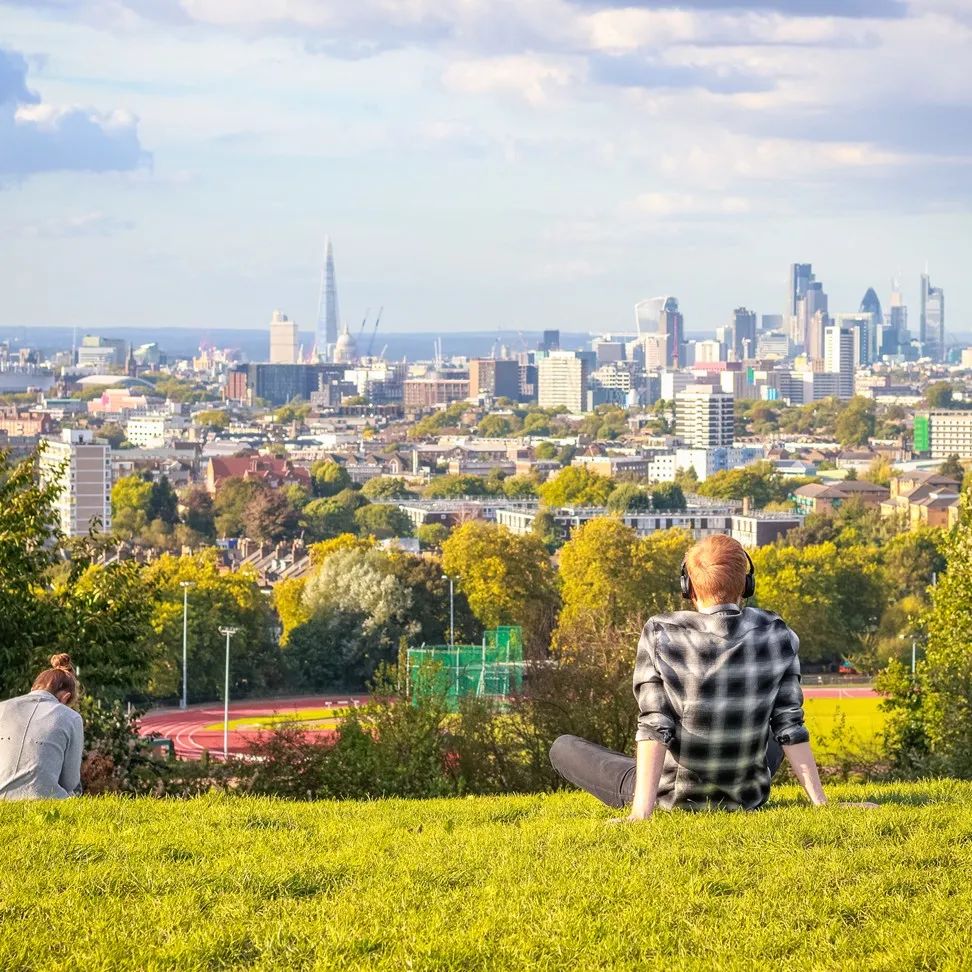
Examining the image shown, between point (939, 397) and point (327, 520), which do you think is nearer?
point (327, 520)

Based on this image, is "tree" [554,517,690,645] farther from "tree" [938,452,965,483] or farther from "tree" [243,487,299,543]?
"tree" [938,452,965,483]

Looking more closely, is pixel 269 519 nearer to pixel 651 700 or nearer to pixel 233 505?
pixel 233 505

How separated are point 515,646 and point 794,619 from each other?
16.5 m

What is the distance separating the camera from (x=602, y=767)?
6.56 metres

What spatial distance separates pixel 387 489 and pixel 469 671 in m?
78.2

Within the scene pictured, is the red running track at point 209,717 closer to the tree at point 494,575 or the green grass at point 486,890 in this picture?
the tree at point 494,575

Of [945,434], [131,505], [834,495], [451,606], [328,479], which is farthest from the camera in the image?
[945,434]

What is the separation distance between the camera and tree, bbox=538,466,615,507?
93188 millimetres

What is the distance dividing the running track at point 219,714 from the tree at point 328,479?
203 feet

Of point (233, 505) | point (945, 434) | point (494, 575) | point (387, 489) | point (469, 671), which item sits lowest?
point (387, 489)

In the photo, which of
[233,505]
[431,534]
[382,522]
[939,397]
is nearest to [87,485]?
[233,505]

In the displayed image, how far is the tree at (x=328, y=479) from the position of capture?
10562cm

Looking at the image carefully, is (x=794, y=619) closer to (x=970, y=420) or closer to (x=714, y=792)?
(x=714, y=792)

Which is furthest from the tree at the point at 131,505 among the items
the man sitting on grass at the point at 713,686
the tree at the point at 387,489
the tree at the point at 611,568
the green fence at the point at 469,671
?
the man sitting on grass at the point at 713,686
